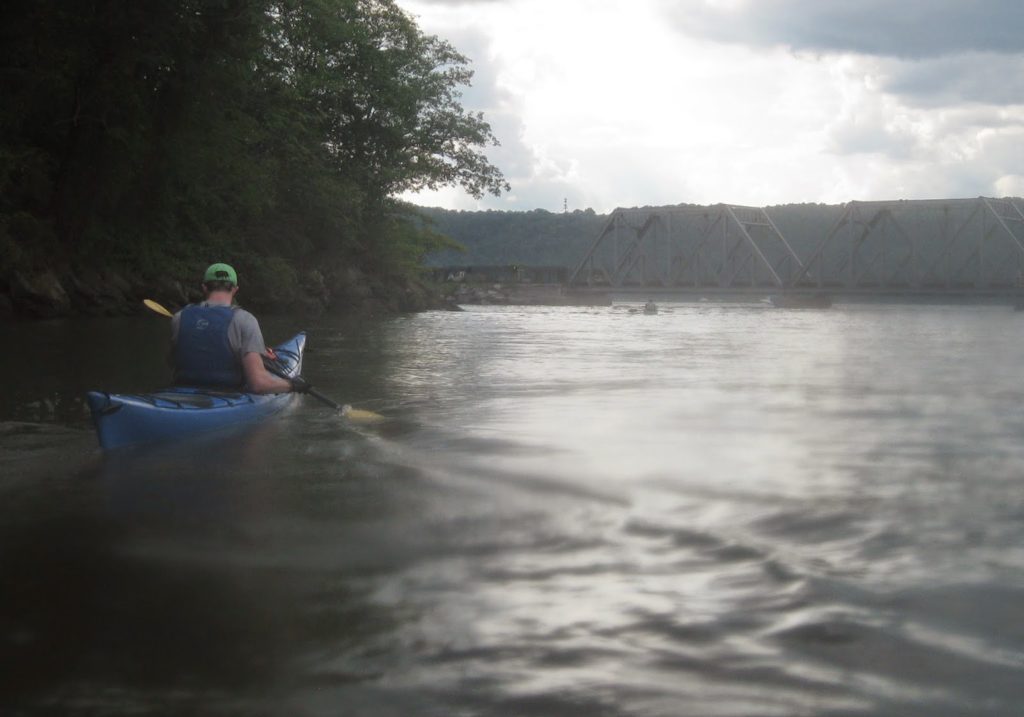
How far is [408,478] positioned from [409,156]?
121 feet

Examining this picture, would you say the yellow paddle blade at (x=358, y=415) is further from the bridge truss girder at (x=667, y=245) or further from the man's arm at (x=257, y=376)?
the bridge truss girder at (x=667, y=245)

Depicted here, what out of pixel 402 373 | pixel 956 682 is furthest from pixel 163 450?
pixel 402 373

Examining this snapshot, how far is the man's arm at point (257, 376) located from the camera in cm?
869

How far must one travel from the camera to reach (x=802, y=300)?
70750 mm

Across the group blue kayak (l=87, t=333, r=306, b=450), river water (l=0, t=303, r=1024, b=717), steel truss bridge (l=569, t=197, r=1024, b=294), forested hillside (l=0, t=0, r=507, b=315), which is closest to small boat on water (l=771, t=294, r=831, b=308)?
steel truss bridge (l=569, t=197, r=1024, b=294)

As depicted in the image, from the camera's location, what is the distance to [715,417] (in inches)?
432

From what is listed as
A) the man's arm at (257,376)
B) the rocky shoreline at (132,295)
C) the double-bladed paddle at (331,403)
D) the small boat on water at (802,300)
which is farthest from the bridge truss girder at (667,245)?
the man's arm at (257,376)

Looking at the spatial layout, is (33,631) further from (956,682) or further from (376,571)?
(956,682)

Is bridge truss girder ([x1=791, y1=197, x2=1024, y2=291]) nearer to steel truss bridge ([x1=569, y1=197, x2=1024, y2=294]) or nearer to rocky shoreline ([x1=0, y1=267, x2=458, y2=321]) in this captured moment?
steel truss bridge ([x1=569, y1=197, x2=1024, y2=294])

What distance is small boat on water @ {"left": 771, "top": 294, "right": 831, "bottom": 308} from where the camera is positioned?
70.6 m

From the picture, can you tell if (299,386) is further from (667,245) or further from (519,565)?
(667,245)

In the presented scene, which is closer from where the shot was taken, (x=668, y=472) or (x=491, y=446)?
(x=668, y=472)

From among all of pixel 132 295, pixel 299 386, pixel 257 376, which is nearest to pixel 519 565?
pixel 257 376

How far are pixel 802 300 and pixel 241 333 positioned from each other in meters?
65.6
